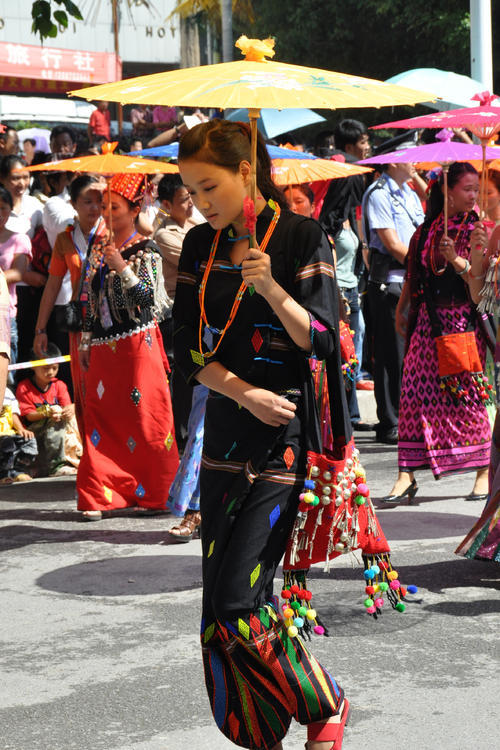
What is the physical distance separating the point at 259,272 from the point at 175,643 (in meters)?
2.24

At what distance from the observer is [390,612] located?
5.51m

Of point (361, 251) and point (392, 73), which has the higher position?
point (392, 73)

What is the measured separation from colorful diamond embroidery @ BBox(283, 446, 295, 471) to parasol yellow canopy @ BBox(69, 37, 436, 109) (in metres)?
0.98

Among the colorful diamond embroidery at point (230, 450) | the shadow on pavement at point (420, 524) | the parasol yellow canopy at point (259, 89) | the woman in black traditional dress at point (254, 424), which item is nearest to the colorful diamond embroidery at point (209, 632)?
the woman in black traditional dress at point (254, 424)

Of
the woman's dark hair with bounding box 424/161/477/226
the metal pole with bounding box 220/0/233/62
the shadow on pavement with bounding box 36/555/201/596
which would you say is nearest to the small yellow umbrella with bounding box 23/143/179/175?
the woman's dark hair with bounding box 424/161/477/226

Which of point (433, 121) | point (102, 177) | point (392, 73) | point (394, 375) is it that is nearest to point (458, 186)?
point (433, 121)

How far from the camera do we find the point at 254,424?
3641 millimetres

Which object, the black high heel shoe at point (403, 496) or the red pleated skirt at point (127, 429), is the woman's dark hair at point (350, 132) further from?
the black high heel shoe at point (403, 496)

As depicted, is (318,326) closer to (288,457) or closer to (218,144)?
(288,457)

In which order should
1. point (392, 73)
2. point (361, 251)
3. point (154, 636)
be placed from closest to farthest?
point (154, 636) < point (361, 251) < point (392, 73)

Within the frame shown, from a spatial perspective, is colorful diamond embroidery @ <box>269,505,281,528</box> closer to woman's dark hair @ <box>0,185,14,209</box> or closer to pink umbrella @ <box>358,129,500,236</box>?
pink umbrella @ <box>358,129,500,236</box>

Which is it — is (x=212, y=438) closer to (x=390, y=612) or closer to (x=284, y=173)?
(x=390, y=612)

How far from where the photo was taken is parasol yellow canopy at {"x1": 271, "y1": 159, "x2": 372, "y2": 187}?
745 centimetres

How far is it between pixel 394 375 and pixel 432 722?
598 centimetres
